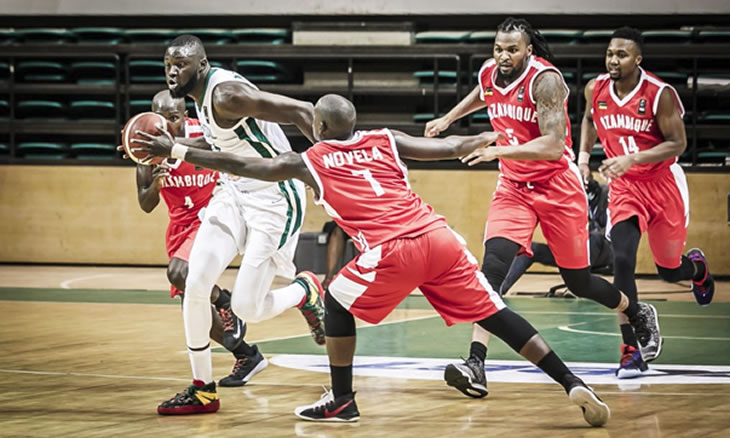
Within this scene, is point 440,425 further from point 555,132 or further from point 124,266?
point 124,266

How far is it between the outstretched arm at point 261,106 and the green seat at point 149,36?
9633mm

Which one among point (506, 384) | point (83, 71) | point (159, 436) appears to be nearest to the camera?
point (159, 436)

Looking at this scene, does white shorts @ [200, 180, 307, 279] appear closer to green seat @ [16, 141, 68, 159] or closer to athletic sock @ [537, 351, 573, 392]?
athletic sock @ [537, 351, 573, 392]

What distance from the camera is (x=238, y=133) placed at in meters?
5.35

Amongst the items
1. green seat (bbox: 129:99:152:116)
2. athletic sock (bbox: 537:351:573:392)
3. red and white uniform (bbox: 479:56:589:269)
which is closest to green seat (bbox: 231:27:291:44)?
Answer: green seat (bbox: 129:99:152:116)

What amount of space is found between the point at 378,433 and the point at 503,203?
1.87m

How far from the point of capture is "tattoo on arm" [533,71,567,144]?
217 inches

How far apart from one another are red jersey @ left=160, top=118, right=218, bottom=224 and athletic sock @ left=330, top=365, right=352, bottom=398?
7.48 feet

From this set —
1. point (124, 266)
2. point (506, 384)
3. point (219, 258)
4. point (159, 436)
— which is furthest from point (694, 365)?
point (124, 266)

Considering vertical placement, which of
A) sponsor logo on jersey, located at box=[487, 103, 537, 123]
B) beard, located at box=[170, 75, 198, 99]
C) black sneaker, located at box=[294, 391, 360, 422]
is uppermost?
beard, located at box=[170, 75, 198, 99]

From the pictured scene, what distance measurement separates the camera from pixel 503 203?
5836 mm

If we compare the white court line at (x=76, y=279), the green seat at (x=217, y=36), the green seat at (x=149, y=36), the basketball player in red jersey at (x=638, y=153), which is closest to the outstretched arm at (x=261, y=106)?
the basketball player in red jersey at (x=638, y=153)

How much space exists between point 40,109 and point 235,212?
9909 mm

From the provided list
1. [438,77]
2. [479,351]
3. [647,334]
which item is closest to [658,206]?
[647,334]
